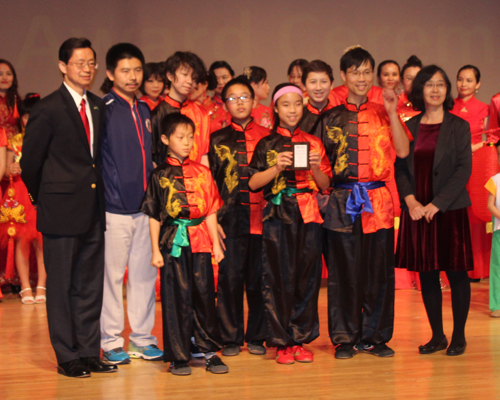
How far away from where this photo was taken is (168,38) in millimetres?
6156

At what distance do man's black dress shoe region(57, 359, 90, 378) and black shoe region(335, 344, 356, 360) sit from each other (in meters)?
1.26

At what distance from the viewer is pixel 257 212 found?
3357mm

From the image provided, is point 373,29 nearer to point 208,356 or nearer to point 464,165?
point 464,165

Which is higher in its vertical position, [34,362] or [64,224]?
[64,224]

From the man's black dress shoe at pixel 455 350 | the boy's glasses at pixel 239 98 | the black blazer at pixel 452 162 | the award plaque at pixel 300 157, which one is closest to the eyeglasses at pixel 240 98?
the boy's glasses at pixel 239 98

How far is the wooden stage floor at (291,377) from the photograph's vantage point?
2.74 meters

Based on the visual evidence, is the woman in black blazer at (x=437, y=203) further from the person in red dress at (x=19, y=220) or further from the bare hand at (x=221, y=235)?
the person in red dress at (x=19, y=220)

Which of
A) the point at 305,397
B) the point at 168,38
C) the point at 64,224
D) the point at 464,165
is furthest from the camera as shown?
the point at 168,38

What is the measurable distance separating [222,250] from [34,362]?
3.80ft

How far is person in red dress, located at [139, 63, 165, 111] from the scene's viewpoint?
14.1 feet

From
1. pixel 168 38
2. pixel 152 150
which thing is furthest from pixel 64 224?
pixel 168 38

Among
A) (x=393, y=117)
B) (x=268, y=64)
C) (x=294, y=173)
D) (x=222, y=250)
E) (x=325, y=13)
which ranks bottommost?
(x=222, y=250)

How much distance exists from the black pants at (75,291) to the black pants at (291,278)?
33.3 inches

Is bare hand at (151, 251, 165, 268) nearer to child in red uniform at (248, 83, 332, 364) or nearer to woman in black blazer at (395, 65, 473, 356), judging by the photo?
child in red uniform at (248, 83, 332, 364)
